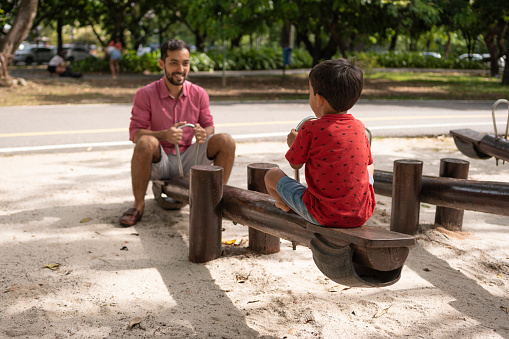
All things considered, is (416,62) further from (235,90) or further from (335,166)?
(335,166)

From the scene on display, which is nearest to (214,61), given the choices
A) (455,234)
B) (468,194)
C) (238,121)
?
(238,121)

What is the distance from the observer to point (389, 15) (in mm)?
16469

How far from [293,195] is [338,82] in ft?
2.14

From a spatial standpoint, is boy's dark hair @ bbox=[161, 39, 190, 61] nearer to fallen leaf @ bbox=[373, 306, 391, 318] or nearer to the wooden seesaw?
fallen leaf @ bbox=[373, 306, 391, 318]

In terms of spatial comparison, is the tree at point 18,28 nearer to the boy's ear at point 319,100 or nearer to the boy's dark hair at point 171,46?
the boy's dark hair at point 171,46

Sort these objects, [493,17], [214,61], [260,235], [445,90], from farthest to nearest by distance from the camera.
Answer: [214,61]
[493,17]
[445,90]
[260,235]

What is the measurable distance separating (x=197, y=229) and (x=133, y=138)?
4.02 feet

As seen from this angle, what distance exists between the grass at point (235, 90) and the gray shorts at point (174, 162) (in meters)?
8.78

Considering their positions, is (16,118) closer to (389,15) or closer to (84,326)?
(84,326)

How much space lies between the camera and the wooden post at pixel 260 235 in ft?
12.8

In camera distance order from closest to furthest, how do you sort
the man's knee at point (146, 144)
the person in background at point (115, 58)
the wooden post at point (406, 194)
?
1. the wooden post at point (406, 194)
2. the man's knee at point (146, 144)
3. the person in background at point (115, 58)

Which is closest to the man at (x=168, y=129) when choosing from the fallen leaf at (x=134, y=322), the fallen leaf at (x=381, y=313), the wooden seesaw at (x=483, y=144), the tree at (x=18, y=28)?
the fallen leaf at (x=134, y=322)

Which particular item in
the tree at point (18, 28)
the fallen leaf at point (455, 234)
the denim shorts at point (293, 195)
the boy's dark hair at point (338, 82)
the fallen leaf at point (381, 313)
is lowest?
the fallen leaf at point (381, 313)

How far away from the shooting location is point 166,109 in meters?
4.61
